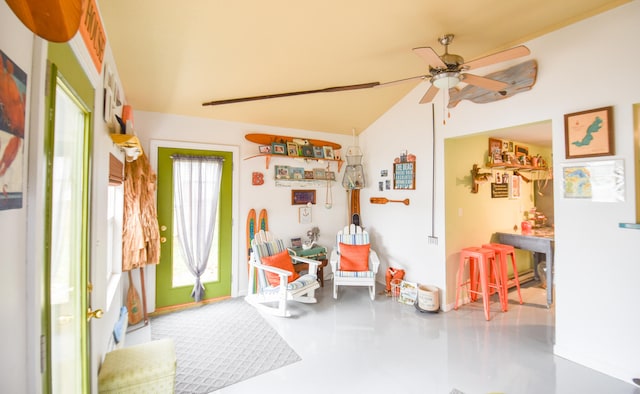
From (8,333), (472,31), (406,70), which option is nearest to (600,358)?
(472,31)

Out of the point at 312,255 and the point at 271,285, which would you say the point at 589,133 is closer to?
the point at 312,255

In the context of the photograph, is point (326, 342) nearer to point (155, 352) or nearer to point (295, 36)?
point (155, 352)

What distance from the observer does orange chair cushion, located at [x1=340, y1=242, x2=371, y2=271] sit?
12.8ft

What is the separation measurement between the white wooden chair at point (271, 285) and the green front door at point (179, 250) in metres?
0.42

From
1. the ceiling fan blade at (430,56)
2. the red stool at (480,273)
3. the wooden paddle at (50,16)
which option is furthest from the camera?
the red stool at (480,273)

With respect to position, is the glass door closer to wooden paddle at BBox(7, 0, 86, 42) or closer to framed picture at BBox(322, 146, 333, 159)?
wooden paddle at BBox(7, 0, 86, 42)

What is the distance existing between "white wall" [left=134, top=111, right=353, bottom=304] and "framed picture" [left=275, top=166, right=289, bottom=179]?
0.23 feet

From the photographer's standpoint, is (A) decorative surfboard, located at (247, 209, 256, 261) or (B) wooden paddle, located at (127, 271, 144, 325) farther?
(A) decorative surfboard, located at (247, 209, 256, 261)

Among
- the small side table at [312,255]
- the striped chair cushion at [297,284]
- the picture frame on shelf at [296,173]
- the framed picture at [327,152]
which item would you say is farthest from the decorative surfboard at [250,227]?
the framed picture at [327,152]

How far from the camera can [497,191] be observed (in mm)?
4078

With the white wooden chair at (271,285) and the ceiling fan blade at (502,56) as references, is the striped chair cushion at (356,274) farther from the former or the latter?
the ceiling fan blade at (502,56)

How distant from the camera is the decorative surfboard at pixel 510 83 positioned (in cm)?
260

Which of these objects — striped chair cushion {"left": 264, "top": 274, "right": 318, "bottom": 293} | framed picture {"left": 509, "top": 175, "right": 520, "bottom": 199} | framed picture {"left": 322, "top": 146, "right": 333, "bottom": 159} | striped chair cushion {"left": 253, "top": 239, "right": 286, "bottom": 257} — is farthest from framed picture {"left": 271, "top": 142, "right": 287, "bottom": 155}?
framed picture {"left": 509, "top": 175, "right": 520, "bottom": 199}

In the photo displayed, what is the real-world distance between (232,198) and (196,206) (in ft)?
1.55
